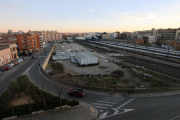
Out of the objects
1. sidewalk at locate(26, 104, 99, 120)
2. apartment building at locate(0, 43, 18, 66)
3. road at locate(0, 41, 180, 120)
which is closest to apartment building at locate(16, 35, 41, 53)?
apartment building at locate(0, 43, 18, 66)

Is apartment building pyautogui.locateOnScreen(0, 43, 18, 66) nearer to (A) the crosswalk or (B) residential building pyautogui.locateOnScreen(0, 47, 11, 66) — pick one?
(B) residential building pyautogui.locateOnScreen(0, 47, 11, 66)

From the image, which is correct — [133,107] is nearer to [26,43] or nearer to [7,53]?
[7,53]

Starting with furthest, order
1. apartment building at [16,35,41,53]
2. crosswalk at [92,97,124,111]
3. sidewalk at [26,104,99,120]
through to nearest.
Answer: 1. apartment building at [16,35,41,53]
2. crosswalk at [92,97,124,111]
3. sidewalk at [26,104,99,120]

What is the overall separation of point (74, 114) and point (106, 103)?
13.3ft

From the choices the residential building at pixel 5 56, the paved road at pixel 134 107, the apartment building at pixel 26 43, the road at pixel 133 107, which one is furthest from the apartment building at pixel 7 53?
the paved road at pixel 134 107

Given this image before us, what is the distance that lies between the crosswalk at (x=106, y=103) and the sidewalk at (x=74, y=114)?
2.59ft

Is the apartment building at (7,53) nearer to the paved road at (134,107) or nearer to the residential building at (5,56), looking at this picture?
the residential building at (5,56)

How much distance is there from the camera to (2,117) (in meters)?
9.24

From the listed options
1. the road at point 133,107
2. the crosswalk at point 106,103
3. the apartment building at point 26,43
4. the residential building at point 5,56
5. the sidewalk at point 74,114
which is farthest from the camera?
the apartment building at point 26,43

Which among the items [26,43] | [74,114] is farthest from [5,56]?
[74,114]

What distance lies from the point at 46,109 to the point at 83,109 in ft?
12.1

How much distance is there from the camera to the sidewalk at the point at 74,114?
975 cm

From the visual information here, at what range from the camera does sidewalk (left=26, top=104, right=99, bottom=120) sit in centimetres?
975

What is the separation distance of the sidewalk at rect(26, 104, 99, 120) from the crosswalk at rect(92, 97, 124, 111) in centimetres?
79
